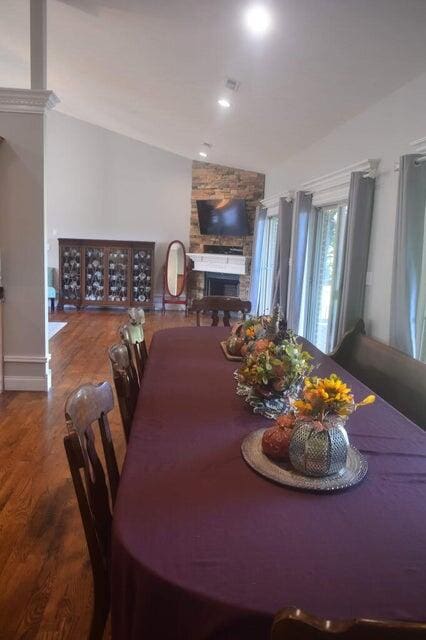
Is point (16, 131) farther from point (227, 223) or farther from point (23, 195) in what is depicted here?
point (227, 223)

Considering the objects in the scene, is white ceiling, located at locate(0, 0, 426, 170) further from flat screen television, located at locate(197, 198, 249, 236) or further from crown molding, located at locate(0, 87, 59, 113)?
flat screen television, located at locate(197, 198, 249, 236)

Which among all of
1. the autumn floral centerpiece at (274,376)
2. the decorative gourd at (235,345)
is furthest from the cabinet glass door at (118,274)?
the autumn floral centerpiece at (274,376)

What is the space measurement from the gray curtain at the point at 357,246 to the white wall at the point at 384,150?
4 cm

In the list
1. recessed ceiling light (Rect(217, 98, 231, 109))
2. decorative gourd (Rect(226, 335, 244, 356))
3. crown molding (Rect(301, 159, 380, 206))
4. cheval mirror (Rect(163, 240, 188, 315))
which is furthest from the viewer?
cheval mirror (Rect(163, 240, 188, 315))

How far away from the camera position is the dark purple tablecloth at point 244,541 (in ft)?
3.00

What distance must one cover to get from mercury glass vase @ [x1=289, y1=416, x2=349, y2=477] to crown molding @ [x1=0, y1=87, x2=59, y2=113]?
143 inches

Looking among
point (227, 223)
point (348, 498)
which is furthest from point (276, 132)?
point (348, 498)

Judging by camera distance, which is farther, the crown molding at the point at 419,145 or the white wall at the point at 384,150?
the white wall at the point at 384,150

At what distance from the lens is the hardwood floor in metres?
1.77

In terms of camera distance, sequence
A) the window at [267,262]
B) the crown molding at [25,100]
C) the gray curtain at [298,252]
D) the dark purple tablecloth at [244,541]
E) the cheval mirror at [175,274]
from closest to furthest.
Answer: the dark purple tablecloth at [244,541]
the crown molding at [25,100]
the gray curtain at [298,252]
the window at [267,262]
the cheval mirror at [175,274]

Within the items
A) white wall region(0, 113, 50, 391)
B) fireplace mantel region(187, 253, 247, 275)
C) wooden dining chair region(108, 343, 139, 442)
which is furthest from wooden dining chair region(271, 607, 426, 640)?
fireplace mantel region(187, 253, 247, 275)

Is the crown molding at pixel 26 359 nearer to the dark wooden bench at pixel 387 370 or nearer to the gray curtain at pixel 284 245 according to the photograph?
the dark wooden bench at pixel 387 370

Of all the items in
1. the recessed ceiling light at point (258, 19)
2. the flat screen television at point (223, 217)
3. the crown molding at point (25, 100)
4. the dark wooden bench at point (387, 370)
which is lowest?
the dark wooden bench at point (387, 370)

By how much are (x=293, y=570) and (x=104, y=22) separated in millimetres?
4085
